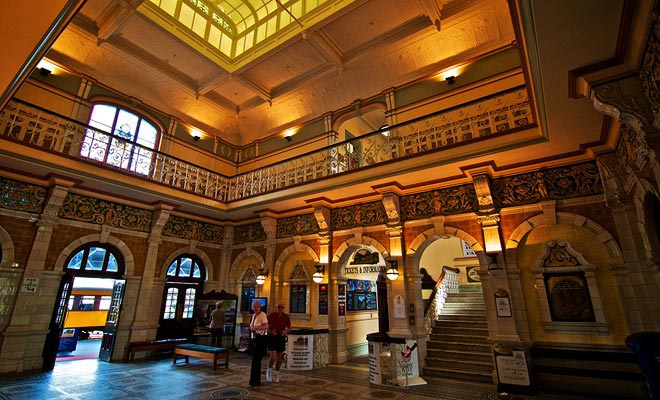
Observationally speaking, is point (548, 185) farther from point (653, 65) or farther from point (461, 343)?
point (461, 343)

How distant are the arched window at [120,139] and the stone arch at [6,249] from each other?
89.6 inches

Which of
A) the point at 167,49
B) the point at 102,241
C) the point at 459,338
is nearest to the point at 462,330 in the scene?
the point at 459,338

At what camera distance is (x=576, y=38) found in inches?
132

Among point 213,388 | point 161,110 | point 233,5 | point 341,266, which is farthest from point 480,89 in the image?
point 161,110

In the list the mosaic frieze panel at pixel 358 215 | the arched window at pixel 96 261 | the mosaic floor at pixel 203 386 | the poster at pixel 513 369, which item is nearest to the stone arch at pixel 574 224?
the poster at pixel 513 369

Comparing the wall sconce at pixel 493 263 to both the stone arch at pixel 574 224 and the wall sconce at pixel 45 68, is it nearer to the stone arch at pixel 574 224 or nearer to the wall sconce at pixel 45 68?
the stone arch at pixel 574 224

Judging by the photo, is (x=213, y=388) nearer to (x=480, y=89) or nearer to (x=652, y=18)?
(x=652, y=18)

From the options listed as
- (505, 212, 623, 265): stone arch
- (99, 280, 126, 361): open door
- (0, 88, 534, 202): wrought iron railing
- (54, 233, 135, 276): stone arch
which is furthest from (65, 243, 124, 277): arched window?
(505, 212, 623, 265): stone arch

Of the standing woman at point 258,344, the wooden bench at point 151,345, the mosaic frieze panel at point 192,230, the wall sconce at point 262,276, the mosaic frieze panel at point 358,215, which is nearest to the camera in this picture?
the standing woman at point 258,344

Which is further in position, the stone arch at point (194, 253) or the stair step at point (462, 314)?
the stone arch at point (194, 253)

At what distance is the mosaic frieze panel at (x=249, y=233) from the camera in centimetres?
1040

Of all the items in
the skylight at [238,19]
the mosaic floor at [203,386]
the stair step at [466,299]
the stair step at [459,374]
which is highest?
the skylight at [238,19]

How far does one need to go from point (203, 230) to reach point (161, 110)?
410cm

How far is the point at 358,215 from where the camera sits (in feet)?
28.3
